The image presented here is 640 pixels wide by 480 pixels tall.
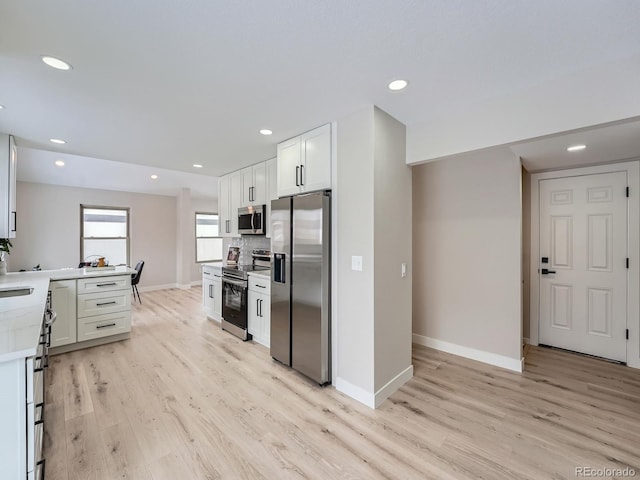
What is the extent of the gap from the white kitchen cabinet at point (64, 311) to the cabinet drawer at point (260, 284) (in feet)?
7.08

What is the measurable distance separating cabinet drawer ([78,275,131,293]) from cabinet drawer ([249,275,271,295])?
70.4 inches

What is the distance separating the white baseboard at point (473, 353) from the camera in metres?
3.01

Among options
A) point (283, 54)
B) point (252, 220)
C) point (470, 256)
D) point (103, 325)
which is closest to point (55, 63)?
point (283, 54)

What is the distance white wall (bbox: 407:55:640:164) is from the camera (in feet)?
5.64

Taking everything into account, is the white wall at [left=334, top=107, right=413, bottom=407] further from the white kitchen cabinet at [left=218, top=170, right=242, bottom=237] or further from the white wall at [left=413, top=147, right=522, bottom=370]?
the white kitchen cabinet at [left=218, top=170, right=242, bottom=237]

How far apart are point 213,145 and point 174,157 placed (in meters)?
0.88

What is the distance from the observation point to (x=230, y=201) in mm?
4879

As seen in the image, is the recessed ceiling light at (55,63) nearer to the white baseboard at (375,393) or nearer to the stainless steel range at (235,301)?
the stainless steel range at (235,301)

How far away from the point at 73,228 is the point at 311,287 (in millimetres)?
6483

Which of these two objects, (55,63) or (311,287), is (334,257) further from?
(55,63)

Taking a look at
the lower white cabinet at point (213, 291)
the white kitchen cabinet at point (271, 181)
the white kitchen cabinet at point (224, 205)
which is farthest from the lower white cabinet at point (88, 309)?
the white kitchen cabinet at point (271, 181)

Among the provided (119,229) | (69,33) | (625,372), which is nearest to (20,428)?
(69,33)

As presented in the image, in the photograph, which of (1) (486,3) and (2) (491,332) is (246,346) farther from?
(1) (486,3)

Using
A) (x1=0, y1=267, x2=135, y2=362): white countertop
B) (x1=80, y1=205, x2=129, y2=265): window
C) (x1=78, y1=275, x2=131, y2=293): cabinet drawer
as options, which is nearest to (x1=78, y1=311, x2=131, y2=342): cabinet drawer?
(x1=78, y1=275, x2=131, y2=293): cabinet drawer
